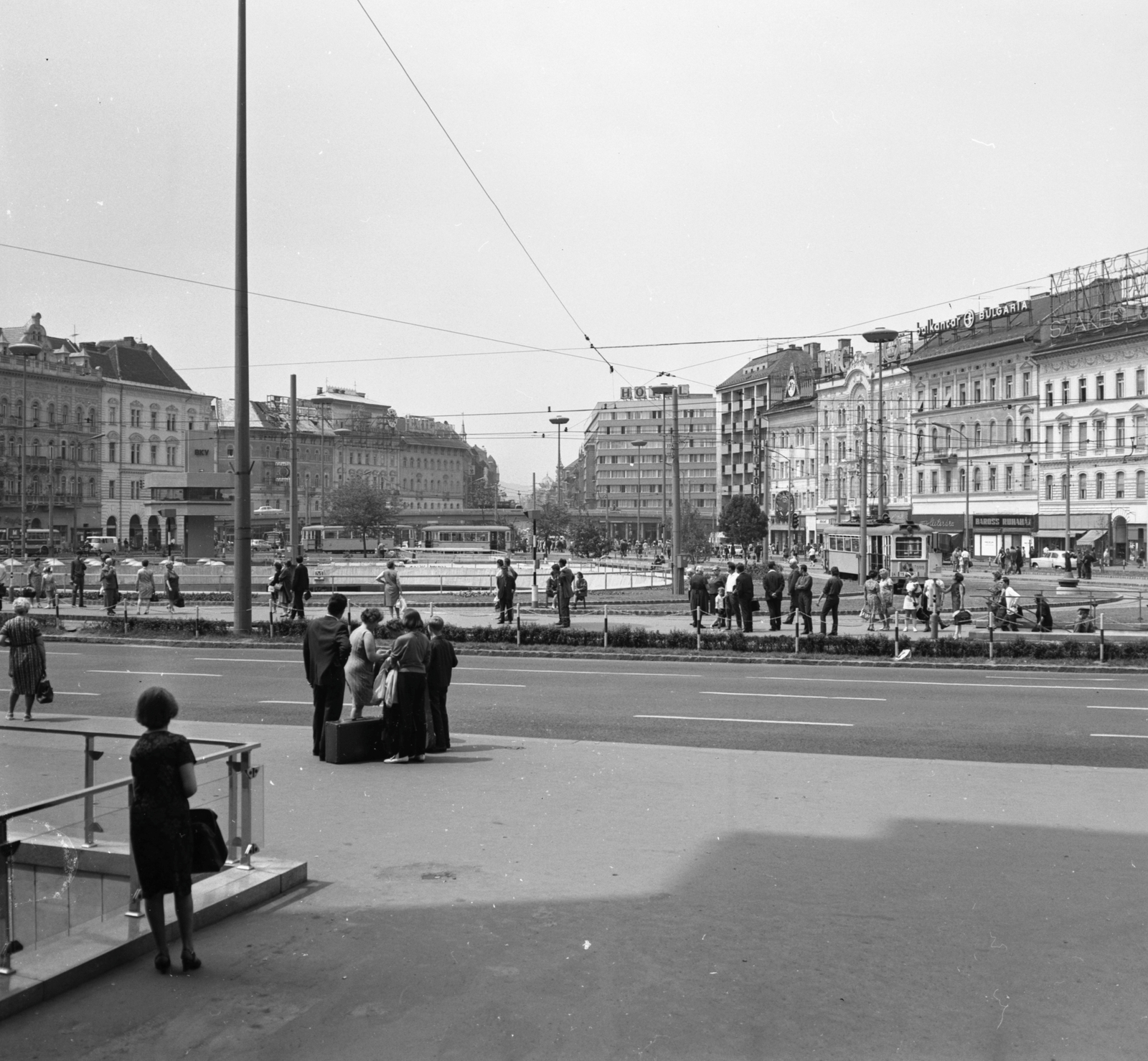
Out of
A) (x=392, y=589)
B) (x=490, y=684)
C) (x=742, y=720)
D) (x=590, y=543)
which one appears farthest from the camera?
(x=590, y=543)

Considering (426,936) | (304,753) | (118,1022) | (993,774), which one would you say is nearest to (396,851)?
(426,936)

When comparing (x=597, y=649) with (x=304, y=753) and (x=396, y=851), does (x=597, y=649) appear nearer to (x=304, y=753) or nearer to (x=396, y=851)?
(x=304, y=753)

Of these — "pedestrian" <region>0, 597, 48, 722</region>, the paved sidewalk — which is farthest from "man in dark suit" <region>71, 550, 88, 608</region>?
the paved sidewalk

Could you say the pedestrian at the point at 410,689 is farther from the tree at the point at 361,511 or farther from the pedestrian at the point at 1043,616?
the tree at the point at 361,511

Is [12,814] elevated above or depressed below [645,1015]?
above

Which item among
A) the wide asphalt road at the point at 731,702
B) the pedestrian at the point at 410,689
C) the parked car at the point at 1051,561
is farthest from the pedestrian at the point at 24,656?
the parked car at the point at 1051,561

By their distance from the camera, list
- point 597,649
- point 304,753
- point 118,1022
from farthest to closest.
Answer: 1. point 597,649
2. point 304,753
3. point 118,1022

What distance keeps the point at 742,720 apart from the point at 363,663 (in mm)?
5578

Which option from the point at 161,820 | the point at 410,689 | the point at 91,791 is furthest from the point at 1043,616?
the point at 91,791

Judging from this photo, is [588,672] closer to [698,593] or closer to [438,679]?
[698,593]

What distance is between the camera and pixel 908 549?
51.9m

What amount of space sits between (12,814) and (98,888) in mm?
904

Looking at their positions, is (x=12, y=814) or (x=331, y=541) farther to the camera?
(x=331, y=541)

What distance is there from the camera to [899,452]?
306 ft
